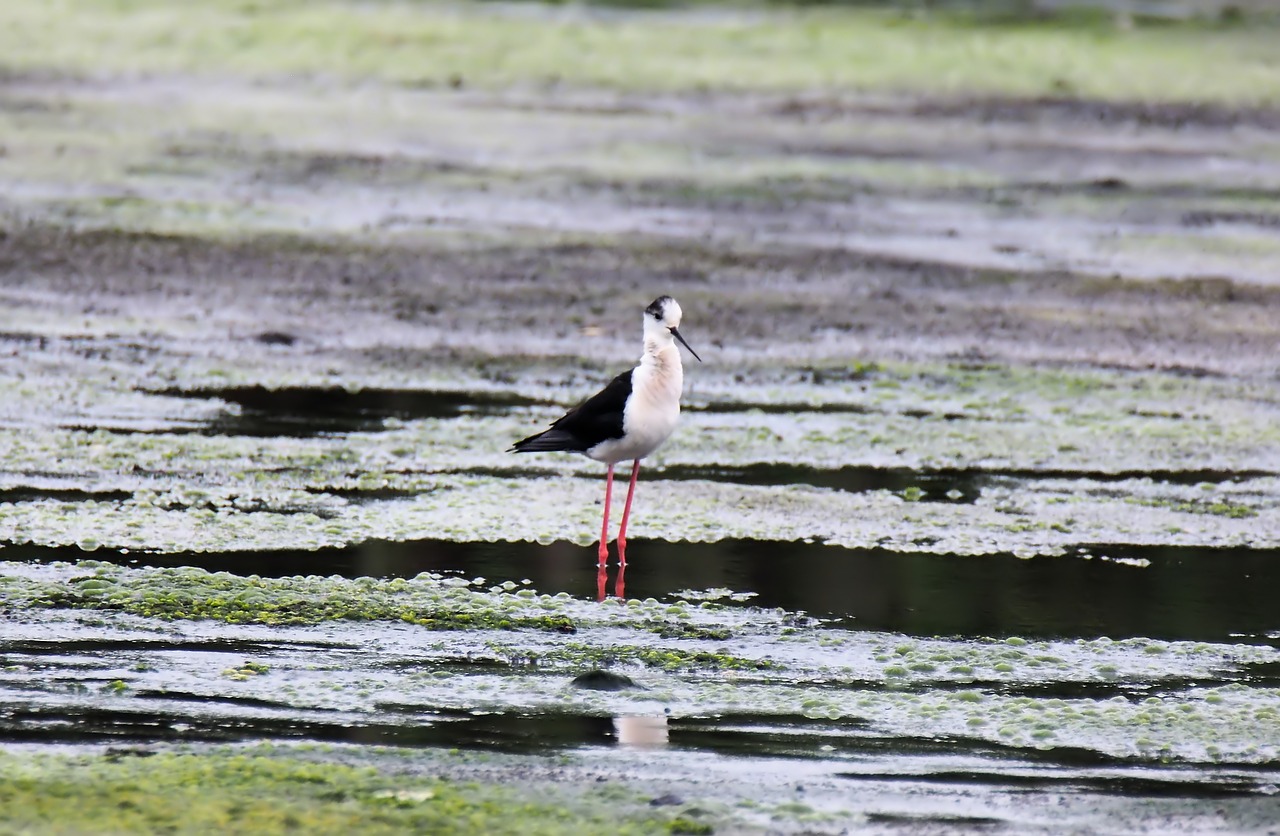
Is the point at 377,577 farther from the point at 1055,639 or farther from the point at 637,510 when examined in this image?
the point at 1055,639

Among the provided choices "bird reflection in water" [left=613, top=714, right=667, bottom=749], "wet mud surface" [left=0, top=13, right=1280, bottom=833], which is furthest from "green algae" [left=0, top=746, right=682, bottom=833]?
"bird reflection in water" [left=613, top=714, right=667, bottom=749]

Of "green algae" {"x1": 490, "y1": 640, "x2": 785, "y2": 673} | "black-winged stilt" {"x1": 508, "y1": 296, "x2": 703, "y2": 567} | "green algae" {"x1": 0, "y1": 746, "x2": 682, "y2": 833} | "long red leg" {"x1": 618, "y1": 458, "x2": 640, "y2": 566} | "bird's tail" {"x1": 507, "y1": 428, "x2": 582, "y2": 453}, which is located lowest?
"green algae" {"x1": 0, "y1": 746, "x2": 682, "y2": 833}

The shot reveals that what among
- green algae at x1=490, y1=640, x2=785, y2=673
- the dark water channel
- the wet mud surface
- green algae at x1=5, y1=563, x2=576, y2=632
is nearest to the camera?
the wet mud surface

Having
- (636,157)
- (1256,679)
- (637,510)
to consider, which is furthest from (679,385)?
(636,157)

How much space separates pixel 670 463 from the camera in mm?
10156

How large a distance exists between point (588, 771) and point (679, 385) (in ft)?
9.61

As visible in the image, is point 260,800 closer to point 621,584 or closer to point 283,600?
point 283,600

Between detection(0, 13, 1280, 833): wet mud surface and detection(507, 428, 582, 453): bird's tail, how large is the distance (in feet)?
1.17

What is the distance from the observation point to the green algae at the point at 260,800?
5160 mm

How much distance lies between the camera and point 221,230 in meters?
16.5

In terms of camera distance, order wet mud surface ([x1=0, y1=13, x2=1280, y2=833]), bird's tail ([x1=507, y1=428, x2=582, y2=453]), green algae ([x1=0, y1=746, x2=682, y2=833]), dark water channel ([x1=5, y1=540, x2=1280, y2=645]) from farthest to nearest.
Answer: bird's tail ([x1=507, y1=428, x2=582, y2=453])
dark water channel ([x1=5, y1=540, x2=1280, y2=645])
wet mud surface ([x1=0, y1=13, x2=1280, y2=833])
green algae ([x1=0, y1=746, x2=682, y2=833])

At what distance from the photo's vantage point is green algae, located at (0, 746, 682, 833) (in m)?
5.16

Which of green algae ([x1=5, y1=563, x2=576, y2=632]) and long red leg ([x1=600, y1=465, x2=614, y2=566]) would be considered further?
long red leg ([x1=600, y1=465, x2=614, y2=566])

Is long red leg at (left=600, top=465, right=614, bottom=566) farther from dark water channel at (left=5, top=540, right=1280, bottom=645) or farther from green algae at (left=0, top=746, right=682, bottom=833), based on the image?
green algae at (left=0, top=746, right=682, bottom=833)
